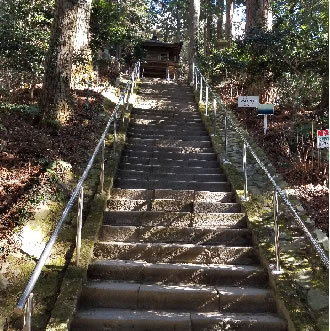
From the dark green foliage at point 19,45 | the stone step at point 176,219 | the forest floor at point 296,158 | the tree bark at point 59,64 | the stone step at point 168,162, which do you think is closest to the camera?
the stone step at point 176,219

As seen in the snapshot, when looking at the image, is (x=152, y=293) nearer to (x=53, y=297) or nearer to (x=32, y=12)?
(x=53, y=297)

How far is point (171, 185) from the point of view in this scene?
5660 millimetres

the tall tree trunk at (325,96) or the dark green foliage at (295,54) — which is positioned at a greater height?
the dark green foliage at (295,54)

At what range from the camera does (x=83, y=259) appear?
12.1 ft

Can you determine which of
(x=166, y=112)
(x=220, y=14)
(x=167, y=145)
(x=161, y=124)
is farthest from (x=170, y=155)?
(x=220, y=14)

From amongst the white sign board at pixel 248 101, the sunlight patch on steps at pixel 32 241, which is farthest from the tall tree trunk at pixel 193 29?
the sunlight patch on steps at pixel 32 241

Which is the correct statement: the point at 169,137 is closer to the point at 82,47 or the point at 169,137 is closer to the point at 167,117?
the point at 167,117

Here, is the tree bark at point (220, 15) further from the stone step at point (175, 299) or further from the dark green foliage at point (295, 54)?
the stone step at point (175, 299)

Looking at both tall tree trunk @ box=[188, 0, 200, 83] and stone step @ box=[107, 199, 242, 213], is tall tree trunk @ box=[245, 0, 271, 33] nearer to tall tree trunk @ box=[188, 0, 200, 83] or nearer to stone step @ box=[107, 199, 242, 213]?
tall tree trunk @ box=[188, 0, 200, 83]

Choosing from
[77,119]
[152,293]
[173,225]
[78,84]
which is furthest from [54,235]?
[78,84]

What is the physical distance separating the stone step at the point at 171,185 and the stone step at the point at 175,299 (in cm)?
235

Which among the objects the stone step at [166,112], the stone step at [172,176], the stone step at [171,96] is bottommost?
the stone step at [172,176]

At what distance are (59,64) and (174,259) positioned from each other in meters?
4.67

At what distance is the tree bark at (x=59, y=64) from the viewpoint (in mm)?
6809
